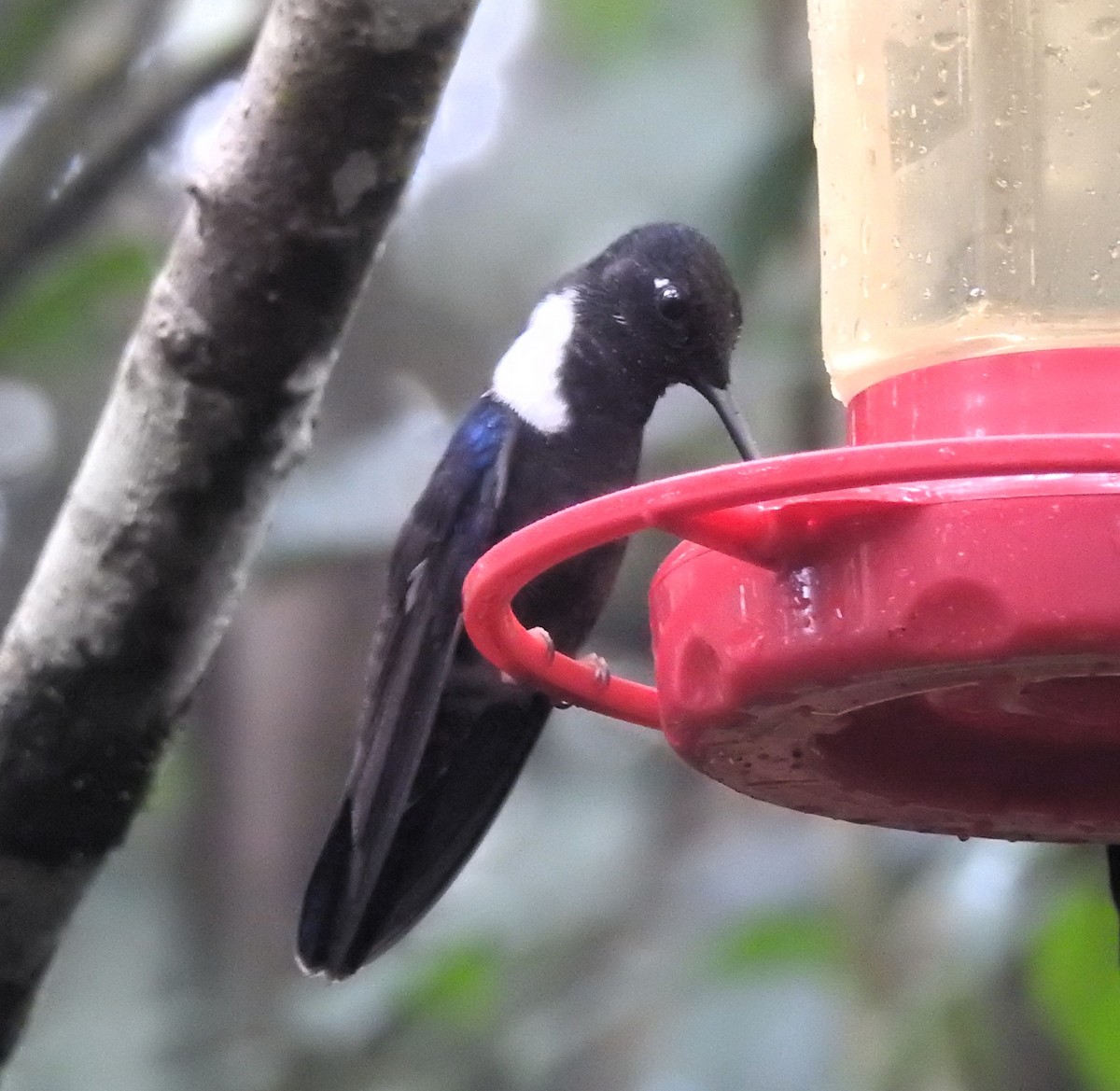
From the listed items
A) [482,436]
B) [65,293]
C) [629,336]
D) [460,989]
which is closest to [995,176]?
[629,336]

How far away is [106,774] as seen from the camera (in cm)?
200

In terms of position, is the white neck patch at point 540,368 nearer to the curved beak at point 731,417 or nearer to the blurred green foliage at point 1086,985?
the curved beak at point 731,417

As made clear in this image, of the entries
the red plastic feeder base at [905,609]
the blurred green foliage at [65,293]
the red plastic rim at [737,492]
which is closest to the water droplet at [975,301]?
the red plastic feeder base at [905,609]

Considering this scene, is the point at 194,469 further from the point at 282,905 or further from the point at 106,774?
the point at 282,905

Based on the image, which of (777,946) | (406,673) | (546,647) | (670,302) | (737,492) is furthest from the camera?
(777,946)

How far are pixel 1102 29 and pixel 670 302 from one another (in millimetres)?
814

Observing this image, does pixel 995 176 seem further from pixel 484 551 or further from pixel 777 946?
pixel 777 946

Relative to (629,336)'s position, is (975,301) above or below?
above

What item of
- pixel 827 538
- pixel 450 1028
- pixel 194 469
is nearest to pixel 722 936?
pixel 450 1028

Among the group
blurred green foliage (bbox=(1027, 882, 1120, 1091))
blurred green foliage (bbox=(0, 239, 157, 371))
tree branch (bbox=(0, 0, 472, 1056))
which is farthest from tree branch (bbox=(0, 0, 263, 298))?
blurred green foliage (bbox=(1027, 882, 1120, 1091))

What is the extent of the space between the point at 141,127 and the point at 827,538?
186 centimetres

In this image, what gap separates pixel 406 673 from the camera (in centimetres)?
231

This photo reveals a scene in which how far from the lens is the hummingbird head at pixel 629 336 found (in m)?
2.45

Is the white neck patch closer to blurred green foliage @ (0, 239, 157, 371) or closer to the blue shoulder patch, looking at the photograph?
the blue shoulder patch
